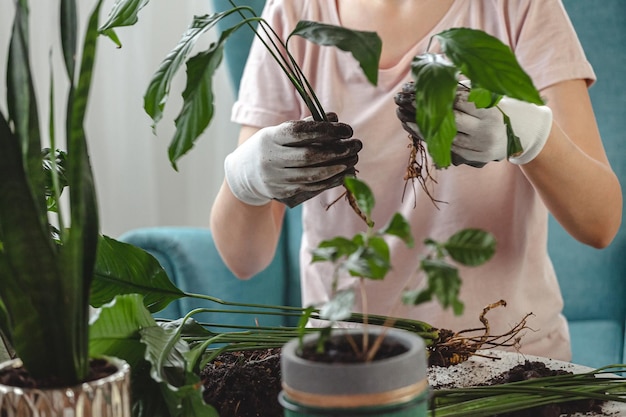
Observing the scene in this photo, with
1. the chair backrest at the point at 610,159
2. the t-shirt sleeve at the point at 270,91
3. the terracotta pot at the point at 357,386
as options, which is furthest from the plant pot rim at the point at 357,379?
the chair backrest at the point at 610,159

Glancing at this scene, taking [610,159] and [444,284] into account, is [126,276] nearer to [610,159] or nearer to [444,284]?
[444,284]

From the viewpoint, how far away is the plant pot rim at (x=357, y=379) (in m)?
0.39

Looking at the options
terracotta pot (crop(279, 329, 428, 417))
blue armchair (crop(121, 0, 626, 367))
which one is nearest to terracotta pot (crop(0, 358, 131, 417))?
terracotta pot (crop(279, 329, 428, 417))

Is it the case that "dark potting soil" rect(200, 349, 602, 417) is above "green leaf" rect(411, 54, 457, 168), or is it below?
below

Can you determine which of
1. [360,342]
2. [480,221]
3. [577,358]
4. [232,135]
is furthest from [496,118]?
[232,135]

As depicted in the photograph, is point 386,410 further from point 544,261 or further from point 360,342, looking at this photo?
point 544,261

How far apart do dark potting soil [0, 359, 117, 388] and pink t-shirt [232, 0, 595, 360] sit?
681mm

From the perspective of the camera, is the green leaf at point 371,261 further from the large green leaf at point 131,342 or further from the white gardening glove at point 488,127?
the white gardening glove at point 488,127

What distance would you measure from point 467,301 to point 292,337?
0.59 m

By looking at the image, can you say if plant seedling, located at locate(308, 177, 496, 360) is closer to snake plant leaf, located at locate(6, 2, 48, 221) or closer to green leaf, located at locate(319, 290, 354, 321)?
green leaf, located at locate(319, 290, 354, 321)

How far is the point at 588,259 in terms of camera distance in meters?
1.47

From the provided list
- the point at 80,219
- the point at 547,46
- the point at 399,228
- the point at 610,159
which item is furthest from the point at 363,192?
the point at 610,159

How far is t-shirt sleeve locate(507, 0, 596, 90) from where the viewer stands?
3.51ft

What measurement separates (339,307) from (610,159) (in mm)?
1206
